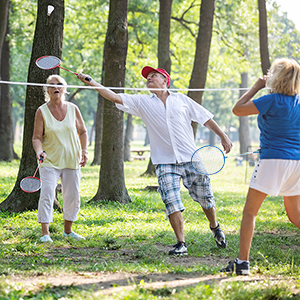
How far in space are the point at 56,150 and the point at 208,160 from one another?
6.97 ft

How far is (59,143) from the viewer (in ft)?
19.7

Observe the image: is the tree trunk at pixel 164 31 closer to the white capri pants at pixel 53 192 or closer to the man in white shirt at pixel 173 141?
Result: the man in white shirt at pixel 173 141

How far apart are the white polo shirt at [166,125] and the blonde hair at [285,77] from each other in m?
1.59

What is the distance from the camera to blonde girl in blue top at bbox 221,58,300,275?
166 inches

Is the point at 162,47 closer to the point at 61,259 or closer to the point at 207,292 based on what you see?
the point at 61,259

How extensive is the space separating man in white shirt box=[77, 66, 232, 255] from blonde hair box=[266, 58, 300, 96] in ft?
4.89

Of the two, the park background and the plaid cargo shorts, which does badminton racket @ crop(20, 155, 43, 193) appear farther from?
the plaid cargo shorts

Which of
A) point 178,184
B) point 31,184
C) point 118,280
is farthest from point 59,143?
point 118,280

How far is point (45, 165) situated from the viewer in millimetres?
5957

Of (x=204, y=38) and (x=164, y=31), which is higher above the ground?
(x=164, y=31)

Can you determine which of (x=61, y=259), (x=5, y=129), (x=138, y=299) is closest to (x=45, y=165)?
(x=61, y=259)

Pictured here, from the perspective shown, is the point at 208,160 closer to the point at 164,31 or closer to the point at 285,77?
the point at 285,77

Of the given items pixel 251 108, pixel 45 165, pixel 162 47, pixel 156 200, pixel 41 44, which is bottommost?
pixel 156 200

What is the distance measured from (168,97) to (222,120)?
6038cm
